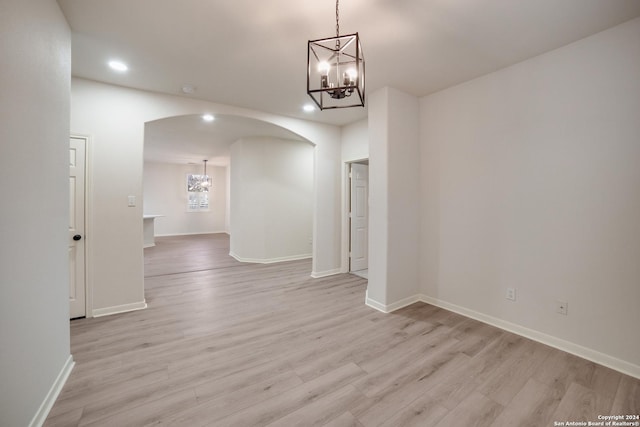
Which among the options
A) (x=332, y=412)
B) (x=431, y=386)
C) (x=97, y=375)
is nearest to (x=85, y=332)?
(x=97, y=375)

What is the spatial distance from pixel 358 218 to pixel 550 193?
2.98m

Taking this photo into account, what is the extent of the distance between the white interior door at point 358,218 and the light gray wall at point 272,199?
157 centimetres

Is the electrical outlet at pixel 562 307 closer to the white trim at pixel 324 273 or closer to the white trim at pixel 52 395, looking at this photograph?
the white trim at pixel 324 273

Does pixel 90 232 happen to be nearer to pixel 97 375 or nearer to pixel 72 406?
pixel 97 375

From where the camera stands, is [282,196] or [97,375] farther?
[282,196]

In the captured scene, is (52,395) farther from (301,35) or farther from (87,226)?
(301,35)

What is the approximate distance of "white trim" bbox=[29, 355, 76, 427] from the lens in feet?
4.85

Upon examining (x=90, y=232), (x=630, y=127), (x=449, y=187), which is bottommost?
(x=90, y=232)

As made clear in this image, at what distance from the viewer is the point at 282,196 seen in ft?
19.6

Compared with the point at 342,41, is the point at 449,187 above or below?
below

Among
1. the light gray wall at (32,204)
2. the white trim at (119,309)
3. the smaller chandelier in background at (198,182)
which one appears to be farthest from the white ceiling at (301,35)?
the smaller chandelier in background at (198,182)

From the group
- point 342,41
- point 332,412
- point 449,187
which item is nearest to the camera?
point 332,412

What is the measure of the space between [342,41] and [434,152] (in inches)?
73.0

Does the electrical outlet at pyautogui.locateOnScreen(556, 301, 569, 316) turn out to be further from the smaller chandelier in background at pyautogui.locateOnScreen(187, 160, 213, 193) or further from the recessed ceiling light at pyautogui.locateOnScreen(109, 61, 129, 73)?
the smaller chandelier in background at pyautogui.locateOnScreen(187, 160, 213, 193)
